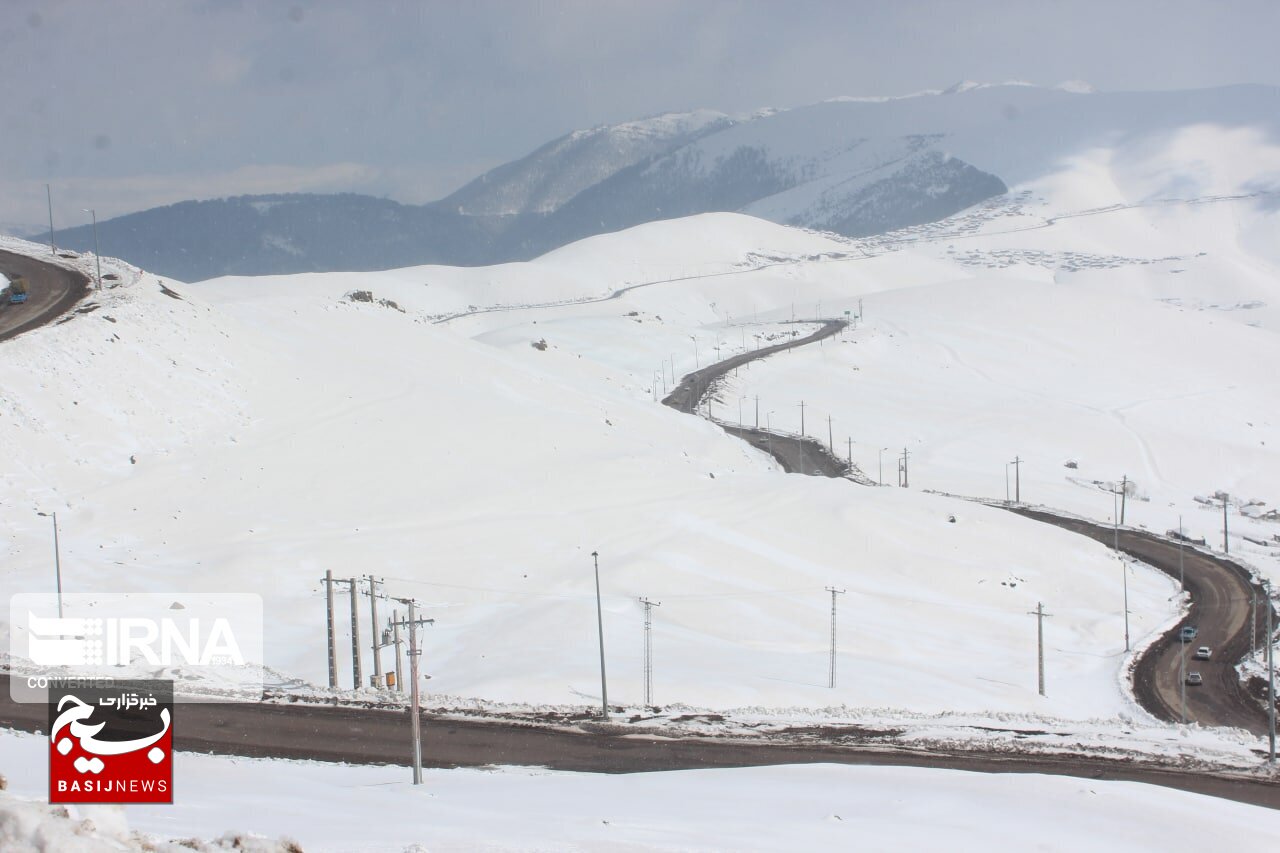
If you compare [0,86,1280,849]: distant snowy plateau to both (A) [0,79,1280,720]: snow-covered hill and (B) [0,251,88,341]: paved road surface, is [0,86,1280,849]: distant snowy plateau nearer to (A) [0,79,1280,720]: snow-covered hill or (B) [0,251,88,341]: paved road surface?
(A) [0,79,1280,720]: snow-covered hill

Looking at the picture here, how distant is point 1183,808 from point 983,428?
103300 mm

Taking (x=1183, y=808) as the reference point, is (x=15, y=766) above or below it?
above

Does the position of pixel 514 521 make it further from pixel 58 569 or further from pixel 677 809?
pixel 677 809

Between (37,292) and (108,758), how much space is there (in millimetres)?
61912

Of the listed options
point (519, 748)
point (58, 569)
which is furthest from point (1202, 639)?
point (58, 569)

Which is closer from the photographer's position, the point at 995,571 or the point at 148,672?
the point at 148,672

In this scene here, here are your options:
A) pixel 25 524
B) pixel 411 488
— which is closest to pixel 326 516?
pixel 411 488

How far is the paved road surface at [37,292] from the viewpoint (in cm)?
6066

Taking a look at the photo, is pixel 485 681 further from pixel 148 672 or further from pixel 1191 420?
pixel 1191 420

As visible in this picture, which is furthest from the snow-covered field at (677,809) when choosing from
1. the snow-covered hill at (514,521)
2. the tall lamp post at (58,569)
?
the snow-covered hill at (514,521)

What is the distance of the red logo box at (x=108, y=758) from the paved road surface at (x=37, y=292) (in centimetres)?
4271

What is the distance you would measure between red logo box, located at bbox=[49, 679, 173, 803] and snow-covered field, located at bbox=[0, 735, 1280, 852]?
70 cm

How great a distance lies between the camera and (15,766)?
2011cm

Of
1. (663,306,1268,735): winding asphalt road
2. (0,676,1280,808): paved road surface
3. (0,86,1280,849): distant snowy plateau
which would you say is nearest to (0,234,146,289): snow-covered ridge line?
(0,86,1280,849): distant snowy plateau
